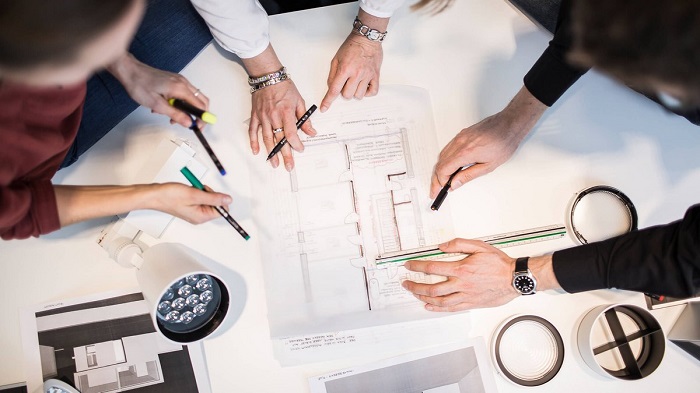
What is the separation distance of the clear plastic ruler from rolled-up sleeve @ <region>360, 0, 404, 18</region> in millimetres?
515

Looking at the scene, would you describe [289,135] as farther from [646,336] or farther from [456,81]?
[646,336]

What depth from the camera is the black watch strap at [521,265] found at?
1.02m

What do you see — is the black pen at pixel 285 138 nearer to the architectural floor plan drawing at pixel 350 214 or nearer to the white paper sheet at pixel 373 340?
the architectural floor plan drawing at pixel 350 214

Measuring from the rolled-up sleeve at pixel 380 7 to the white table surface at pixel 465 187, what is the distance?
8 cm

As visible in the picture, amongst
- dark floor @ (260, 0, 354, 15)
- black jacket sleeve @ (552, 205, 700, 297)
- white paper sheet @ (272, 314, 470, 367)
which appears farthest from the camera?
dark floor @ (260, 0, 354, 15)

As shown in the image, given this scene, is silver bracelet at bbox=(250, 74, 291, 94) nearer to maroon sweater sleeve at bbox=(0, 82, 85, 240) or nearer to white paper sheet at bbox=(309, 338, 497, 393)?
maroon sweater sleeve at bbox=(0, 82, 85, 240)

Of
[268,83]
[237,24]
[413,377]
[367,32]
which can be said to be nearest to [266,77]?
[268,83]

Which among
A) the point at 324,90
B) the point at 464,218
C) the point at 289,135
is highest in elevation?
the point at 324,90

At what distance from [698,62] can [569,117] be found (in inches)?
19.7

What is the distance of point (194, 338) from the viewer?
91 cm

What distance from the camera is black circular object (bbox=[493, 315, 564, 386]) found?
101 centimetres

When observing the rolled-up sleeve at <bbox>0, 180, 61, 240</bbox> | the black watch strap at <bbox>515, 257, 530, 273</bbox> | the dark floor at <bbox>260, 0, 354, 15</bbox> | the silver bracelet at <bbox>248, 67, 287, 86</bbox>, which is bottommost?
the black watch strap at <bbox>515, 257, 530, 273</bbox>

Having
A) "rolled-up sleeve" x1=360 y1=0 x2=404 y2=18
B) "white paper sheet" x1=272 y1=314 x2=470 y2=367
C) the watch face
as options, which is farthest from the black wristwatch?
"rolled-up sleeve" x1=360 y1=0 x2=404 y2=18

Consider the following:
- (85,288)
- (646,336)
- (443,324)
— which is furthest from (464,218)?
(85,288)
